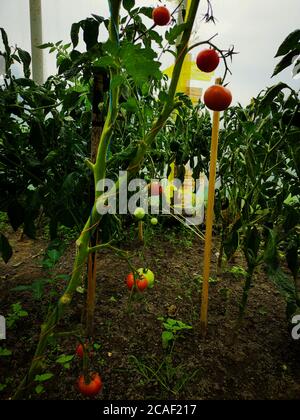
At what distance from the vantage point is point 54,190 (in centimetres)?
80

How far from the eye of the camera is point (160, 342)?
3.18 ft

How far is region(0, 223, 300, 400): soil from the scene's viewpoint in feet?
2.65

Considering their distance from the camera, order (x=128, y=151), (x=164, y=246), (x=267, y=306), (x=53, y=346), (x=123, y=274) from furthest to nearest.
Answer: (x=164, y=246)
(x=123, y=274)
(x=267, y=306)
(x=53, y=346)
(x=128, y=151)

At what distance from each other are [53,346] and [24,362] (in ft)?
0.31

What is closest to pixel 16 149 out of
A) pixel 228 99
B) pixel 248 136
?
pixel 228 99

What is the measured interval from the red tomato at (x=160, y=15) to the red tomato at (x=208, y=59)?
121 millimetres

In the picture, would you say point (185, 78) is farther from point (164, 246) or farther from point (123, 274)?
point (123, 274)

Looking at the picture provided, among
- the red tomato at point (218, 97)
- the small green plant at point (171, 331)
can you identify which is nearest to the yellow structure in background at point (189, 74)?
the red tomato at point (218, 97)

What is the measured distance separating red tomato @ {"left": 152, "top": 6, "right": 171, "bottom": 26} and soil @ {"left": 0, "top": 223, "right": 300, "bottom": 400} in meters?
0.58

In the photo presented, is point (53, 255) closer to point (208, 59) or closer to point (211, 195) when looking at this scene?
point (211, 195)

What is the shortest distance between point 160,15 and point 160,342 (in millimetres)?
979

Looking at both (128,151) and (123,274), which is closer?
(128,151)

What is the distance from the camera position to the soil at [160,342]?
0.81m

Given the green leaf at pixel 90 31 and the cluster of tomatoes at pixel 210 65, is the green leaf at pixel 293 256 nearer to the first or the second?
the cluster of tomatoes at pixel 210 65
